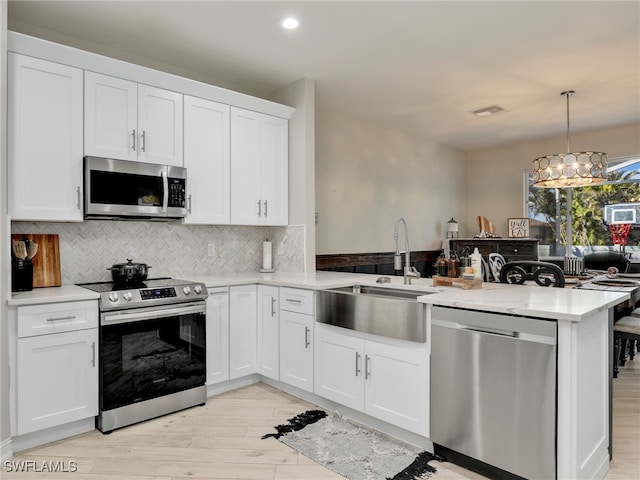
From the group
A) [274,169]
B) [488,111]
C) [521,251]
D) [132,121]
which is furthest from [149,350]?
[521,251]

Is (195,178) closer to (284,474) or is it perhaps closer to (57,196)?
(57,196)

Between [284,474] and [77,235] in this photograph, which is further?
[77,235]

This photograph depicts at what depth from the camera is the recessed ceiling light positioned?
2.84 m

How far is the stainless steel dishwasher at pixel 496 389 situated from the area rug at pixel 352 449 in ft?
0.66

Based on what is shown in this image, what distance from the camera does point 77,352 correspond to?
2547mm

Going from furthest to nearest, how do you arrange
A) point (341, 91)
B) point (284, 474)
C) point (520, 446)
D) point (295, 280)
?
1. point (341, 91)
2. point (295, 280)
3. point (284, 474)
4. point (520, 446)

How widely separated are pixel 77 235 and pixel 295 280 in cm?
163

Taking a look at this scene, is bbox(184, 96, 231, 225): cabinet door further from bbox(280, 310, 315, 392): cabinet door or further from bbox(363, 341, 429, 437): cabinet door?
bbox(363, 341, 429, 437): cabinet door

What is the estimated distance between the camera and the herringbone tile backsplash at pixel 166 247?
3.07m

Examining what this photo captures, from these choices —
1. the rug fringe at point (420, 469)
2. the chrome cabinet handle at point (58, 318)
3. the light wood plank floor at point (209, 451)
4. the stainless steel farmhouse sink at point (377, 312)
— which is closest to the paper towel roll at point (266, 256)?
the stainless steel farmhouse sink at point (377, 312)

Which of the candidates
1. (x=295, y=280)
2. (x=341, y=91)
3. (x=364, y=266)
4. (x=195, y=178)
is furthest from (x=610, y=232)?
(x=195, y=178)

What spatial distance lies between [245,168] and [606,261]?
15.1 feet

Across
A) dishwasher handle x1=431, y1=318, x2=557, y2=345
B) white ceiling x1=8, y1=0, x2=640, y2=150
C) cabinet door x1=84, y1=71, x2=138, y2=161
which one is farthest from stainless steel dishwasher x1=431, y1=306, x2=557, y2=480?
cabinet door x1=84, y1=71, x2=138, y2=161

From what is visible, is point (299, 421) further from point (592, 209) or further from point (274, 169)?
point (592, 209)
